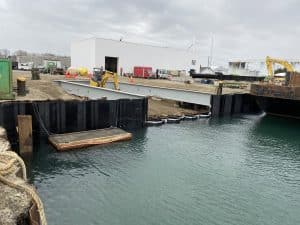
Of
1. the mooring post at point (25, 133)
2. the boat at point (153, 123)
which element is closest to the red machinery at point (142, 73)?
the boat at point (153, 123)

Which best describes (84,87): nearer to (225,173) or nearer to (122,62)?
(225,173)

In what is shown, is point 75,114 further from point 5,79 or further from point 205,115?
point 205,115

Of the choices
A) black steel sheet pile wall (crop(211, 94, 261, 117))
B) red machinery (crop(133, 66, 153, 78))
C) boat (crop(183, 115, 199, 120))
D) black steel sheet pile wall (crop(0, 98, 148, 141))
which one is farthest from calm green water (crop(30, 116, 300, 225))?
red machinery (crop(133, 66, 153, 78))

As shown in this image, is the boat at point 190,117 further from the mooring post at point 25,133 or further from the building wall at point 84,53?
the building wall at point 84,53

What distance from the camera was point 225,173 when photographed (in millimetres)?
13797

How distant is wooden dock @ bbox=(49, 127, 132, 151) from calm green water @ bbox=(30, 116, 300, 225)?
0.51 meters

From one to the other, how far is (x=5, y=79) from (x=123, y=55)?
43346mm

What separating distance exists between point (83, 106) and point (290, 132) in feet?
58.1

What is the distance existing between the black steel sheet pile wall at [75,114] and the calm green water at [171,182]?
5.98 ft

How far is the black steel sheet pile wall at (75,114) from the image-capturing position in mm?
15586

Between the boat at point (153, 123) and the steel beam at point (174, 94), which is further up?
the steel beam at point (174, 94)

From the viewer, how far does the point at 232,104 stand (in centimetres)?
3247

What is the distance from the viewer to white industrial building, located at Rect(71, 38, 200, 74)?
56.5m

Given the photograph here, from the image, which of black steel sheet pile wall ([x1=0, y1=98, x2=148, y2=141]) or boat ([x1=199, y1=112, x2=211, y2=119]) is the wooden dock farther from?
boat ([x1=199, y1=112, x2=211, y2=119])
